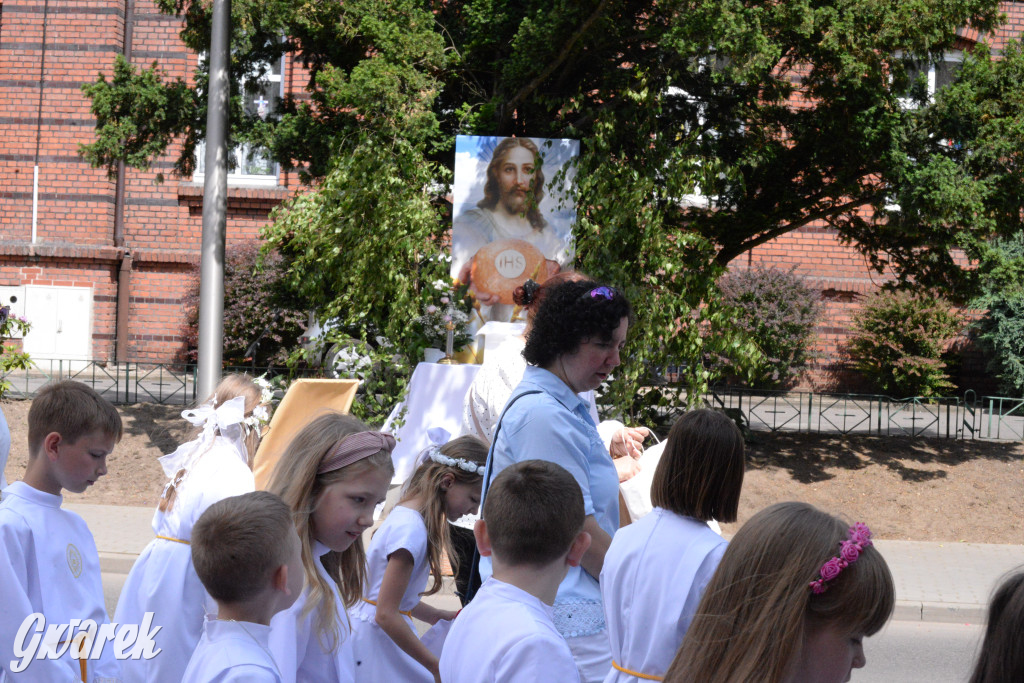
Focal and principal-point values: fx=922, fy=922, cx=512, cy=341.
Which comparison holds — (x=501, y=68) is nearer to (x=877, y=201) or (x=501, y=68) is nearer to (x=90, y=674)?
(x=877, y=201)

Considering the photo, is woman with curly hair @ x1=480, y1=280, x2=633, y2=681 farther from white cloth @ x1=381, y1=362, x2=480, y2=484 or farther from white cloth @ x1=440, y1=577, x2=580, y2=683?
white cloth @ x1=381, y1=362, x2=480, y2=484

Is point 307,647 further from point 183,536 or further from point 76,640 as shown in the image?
point 183,536

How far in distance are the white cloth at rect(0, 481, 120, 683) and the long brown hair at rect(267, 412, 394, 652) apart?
2.31ft

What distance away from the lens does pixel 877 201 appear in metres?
10.9

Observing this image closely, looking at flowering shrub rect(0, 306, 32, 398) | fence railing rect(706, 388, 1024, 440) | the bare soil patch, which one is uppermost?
flowering shrub rect(0, 306, 32, 398)

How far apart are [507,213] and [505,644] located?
314 inches

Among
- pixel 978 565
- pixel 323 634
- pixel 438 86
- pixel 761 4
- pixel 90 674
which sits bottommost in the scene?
pixel 978 565

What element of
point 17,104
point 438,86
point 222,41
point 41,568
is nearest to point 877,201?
point 438,86

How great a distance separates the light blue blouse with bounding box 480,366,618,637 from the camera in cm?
273

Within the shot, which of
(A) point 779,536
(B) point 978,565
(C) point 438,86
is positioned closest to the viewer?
(A) point 779,536

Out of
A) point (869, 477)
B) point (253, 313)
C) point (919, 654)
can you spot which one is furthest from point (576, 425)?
point (253, 313)

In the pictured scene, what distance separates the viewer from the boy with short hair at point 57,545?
2715 mm

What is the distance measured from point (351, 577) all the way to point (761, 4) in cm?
785

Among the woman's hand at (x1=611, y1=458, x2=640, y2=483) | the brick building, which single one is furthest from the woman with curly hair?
the brick building
